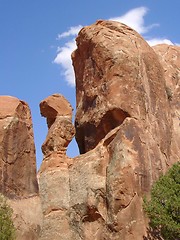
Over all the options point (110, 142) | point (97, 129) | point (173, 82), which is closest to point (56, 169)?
point (97, 129)

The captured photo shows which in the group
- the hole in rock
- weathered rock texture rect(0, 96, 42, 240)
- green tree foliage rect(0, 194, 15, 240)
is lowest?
green tree foliage rect(0, 194, 15, 240)

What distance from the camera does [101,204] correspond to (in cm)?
2897

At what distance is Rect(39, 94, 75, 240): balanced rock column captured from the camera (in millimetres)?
29828

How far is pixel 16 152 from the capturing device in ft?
84.1

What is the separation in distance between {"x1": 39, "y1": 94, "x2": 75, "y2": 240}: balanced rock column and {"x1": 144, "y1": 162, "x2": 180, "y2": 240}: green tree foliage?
18.0 ft

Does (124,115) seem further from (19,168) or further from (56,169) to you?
(19,168)

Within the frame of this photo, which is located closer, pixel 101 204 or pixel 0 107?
pixel 0 107

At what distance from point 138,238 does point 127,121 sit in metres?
6.95

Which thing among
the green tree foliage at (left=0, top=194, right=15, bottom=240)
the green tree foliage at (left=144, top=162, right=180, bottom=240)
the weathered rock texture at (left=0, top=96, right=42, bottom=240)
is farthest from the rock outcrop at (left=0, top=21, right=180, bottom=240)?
the green tree foliage at (left=0, top=194, right=15, bottom=240)

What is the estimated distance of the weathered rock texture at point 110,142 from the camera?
28125mm

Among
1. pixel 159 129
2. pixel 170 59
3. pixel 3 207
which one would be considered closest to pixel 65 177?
pixel 159 129

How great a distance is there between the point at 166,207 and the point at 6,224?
352 inches

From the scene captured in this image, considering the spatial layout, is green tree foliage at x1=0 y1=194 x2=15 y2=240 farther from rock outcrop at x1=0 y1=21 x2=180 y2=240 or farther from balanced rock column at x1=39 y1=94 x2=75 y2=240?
balanced rock column at x1=39 y1=94 x2=75 y2=240

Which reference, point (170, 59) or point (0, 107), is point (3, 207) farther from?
point (170, 59)
